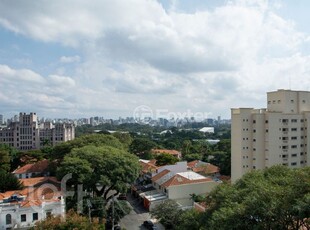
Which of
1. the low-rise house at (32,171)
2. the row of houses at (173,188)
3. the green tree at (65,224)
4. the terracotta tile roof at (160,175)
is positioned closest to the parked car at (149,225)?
the row of houses at (173,188)

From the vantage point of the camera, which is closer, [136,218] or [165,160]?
[136,218]

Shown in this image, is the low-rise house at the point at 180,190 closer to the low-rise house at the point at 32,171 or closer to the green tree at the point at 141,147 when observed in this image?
the low-rise house at the point at 32,171

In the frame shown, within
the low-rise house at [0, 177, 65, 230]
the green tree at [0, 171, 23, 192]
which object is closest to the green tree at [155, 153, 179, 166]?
the green tree at [0, 171, 23, 192]

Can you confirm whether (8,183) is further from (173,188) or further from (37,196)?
(173,188)

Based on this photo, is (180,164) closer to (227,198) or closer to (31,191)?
(31,191)

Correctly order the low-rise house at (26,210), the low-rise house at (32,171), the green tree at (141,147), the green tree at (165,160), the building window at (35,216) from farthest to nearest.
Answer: the green tree at (141,147) → the green tree at (165,160) → the low-rise house at (32,171) → the building window at (35,216) → the low-rise house at (26,210)

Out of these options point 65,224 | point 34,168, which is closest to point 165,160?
point 34,168

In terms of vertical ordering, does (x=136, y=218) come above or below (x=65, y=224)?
below
